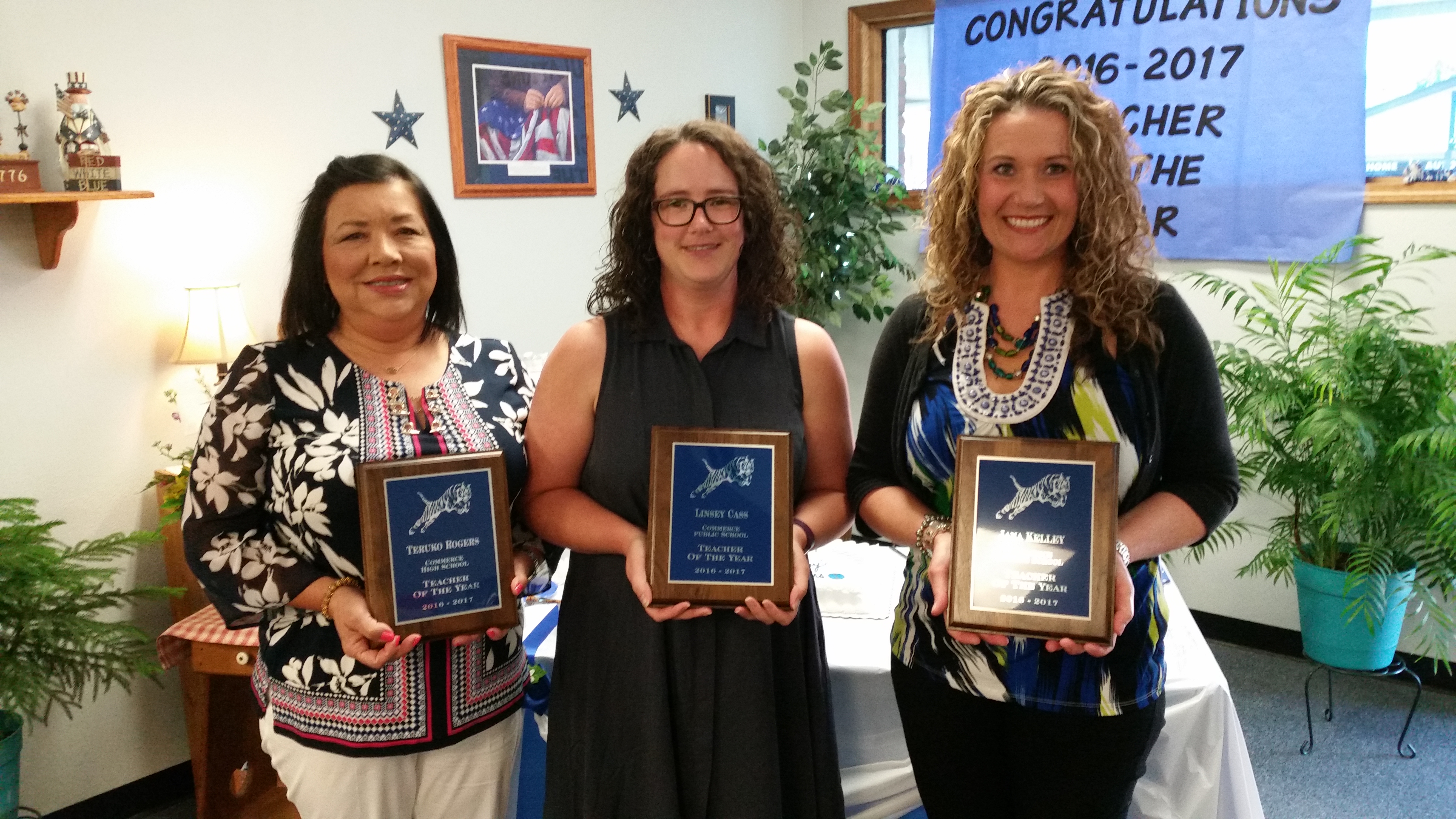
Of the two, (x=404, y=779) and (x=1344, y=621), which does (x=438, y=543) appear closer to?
(x=404, y=779)

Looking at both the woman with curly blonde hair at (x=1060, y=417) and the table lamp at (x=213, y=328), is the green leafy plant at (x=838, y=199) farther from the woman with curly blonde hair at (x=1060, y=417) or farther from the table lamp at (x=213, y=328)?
the woman with curly blonde hair at (x=1060, y=417)

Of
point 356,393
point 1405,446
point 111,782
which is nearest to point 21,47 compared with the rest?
point 356,393

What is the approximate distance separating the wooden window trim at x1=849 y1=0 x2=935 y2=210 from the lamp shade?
288 centimetres

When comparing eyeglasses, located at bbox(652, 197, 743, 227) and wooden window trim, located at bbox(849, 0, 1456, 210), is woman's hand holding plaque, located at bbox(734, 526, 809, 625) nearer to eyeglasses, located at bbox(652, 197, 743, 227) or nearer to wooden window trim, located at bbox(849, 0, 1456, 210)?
eyeglasses, located at bbox(652, 197, 743, 227)

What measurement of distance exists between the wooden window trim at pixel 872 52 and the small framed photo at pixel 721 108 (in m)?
0.58

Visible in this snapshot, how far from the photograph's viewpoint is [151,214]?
2.82 metres

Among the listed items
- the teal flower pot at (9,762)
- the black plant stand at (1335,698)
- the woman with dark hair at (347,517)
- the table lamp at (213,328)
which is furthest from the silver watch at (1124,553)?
the teal flower pot at (9,762)

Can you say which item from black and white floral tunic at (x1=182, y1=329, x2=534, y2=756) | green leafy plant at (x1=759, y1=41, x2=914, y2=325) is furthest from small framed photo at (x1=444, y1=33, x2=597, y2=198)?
black and white floral tunic at (x1=182, y1=329, x2=534, y2=756)

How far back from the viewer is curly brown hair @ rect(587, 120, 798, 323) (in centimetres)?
157

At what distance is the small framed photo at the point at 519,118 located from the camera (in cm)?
363

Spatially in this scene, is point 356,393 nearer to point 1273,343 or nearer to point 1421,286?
point 1273,343

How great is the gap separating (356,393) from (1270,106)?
338 centimetres

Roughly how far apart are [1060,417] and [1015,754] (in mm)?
490

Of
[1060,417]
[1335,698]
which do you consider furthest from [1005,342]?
[1335,698]
